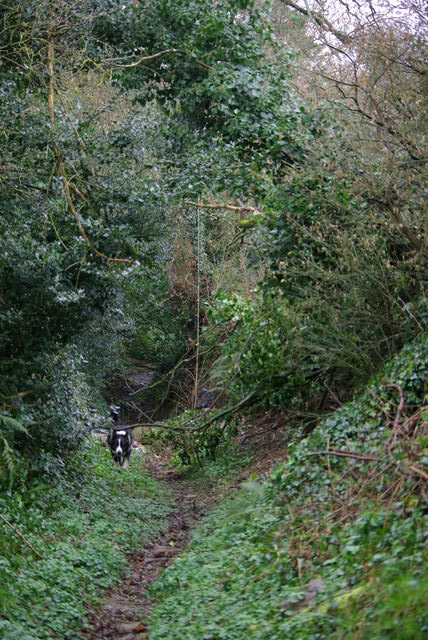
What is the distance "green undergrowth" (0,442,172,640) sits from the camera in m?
6.82

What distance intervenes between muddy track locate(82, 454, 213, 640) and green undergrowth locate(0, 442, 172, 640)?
0.14m

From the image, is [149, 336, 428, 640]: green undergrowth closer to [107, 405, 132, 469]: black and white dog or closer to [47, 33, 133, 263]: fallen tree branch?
[47, 33, 133, 263]: fallen tree branch

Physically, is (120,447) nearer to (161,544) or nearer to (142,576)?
(161,544)

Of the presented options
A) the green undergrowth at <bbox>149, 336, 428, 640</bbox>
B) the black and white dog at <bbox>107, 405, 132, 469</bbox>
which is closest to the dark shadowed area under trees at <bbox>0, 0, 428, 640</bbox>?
the green undergrowth at <bbox>149, 336, 428, 640</bbox>

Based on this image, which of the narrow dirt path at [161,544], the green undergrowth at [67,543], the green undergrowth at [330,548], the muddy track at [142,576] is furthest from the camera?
the narrow dirt path at [161,544]

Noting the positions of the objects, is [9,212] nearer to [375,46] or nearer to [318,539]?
[375,46]

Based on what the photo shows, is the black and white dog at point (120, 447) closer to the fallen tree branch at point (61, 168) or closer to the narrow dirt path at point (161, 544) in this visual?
the narrow dirt path at point (161, 544)

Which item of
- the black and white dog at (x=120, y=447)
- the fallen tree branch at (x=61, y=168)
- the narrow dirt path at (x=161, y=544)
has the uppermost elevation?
the fallen tree branch at (x=61, y=168)

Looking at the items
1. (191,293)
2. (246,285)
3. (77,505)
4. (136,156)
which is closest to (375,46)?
(136,156)

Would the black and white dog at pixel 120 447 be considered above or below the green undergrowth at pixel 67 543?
below

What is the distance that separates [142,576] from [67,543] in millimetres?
983

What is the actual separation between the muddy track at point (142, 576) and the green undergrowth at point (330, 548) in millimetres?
235

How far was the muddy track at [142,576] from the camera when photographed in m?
7.07

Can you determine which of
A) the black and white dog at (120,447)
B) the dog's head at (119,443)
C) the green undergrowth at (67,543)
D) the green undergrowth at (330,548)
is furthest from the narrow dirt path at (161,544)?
the dog's head at (119,443)
